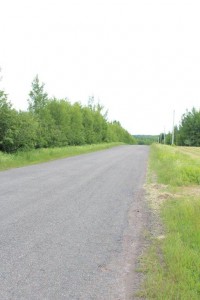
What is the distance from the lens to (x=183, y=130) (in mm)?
87688

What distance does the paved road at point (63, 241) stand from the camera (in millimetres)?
3885

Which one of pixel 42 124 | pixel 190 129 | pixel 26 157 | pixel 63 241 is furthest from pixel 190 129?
pixel 63 241

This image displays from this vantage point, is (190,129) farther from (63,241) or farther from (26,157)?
(63,241)

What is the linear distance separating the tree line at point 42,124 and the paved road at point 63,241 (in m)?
11.3

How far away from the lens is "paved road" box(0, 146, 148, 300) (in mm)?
3885

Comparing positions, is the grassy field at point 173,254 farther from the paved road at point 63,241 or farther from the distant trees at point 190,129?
the distant trees at point 190,129

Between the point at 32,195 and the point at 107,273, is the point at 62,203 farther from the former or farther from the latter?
the point at 107,273

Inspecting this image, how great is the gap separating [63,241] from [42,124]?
25.8 meters

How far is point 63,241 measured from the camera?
5.56m

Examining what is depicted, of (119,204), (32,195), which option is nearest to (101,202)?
(119,204)

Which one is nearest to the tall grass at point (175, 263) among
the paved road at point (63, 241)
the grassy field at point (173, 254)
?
the grassy field at point (173, 254)

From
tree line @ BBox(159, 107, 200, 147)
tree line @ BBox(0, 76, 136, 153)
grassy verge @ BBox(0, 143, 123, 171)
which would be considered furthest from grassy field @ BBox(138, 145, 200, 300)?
tree line @ BBox(159, 107, 200, 147)

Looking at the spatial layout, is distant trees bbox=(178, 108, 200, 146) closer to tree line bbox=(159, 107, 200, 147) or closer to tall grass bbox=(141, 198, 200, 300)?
tree line bbox=(159, 107, 200, 147)

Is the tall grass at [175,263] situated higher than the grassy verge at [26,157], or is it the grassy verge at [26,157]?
the grassy verge at [26,157]
